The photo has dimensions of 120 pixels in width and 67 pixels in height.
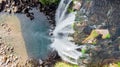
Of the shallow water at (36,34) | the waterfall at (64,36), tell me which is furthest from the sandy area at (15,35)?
the waterfall at (64,36)

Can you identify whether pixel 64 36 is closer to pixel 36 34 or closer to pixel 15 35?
pixel 36 34

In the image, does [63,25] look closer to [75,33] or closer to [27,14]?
[75,33]

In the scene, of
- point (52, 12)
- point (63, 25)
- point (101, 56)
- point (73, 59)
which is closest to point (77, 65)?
point (73, 59)

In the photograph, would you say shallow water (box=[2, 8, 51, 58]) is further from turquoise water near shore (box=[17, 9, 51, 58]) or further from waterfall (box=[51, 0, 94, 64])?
waterfall (box=[51, 0, 94, 64])

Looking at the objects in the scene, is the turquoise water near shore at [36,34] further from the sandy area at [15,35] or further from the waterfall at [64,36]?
the waterfall at [64,36]

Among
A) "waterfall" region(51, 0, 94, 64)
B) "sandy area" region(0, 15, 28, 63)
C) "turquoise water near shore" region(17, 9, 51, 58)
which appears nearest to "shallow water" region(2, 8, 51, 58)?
"turquoise water near shore" region(17, 9, 51, 58)
